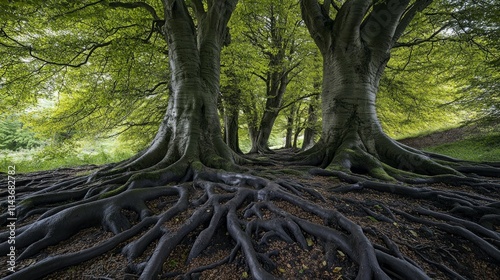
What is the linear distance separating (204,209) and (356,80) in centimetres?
530

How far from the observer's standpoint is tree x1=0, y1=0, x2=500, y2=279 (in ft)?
6.32

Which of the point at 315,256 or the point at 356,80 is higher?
the point at 356,80

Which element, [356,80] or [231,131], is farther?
[231,131]

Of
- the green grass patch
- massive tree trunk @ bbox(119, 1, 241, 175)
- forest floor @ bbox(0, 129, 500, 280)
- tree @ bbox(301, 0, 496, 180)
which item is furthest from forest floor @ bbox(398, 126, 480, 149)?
massive tree trunk @ bbox(119, 1, 241, 175)

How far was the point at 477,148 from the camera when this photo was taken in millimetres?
8570

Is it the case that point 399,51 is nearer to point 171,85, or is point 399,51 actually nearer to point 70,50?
point 171,85

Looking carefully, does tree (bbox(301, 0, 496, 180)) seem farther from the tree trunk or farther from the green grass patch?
the tree trunk

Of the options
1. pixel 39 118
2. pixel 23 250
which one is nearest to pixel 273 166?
pixel 23 250

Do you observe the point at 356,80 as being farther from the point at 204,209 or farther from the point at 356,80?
the point at 204,209

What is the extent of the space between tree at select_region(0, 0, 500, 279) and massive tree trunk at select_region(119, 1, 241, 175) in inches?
1.1

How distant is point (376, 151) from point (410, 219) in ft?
9.34

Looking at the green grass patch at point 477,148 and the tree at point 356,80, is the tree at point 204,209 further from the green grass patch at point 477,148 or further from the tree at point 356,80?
the green grass patch at point 477,148

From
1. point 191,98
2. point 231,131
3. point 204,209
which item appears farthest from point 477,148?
point 204,209

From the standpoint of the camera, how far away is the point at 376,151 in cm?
522
